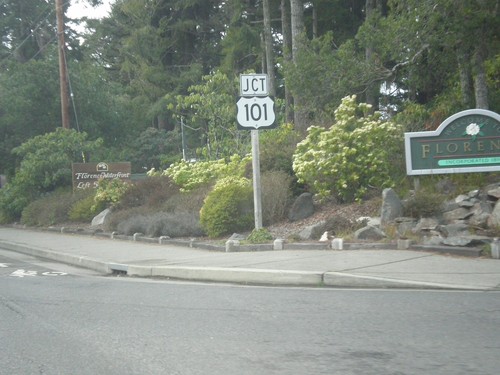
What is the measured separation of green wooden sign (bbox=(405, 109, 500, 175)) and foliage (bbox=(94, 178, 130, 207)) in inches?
418

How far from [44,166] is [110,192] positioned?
18.6 ft

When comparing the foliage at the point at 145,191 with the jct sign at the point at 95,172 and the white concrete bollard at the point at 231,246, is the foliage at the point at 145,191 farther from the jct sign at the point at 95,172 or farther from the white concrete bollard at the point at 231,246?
the white concrete bollard at the point at 231,246

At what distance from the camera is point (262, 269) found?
11.3m

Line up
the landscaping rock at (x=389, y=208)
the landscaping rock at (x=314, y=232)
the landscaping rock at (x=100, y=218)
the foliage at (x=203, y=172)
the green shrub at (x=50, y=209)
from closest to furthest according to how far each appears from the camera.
Answer: the landscaping rock at (x=389, y=208) → the landscaping rock at (x=314, y=232) → the foliage at (x=203, y=172) → the landscaping rock at (x=100, y=218) → the green shrub at (x=50, y=209)

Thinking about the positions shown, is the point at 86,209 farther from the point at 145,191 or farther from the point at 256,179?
the point at 256,179

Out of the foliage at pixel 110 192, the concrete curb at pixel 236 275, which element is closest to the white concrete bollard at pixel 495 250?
the concrete curb at pixel 236 275

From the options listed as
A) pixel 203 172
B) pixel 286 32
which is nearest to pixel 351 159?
pixel 203 172

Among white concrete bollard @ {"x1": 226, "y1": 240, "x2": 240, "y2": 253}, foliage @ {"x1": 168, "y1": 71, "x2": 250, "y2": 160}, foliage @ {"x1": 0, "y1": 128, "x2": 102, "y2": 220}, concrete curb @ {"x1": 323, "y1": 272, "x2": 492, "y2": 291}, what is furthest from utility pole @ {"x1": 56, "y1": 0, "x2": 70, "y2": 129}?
concrete curb @ {"x1": 323, "y1": 272, "x2": 492, "y2": 291}

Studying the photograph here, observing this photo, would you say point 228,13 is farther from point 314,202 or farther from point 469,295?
point 469,295

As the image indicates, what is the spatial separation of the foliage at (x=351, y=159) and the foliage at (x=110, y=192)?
26.0 feet

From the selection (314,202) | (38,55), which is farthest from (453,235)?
(38,55)

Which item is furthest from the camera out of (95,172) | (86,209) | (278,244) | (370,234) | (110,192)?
(95,172)

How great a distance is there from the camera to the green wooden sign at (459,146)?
1409cm

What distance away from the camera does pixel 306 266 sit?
1137 centimetres
